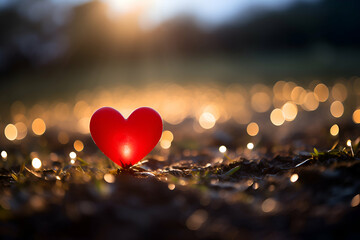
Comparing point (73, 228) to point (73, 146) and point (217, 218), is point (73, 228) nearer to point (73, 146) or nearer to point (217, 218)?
point (217, 218)

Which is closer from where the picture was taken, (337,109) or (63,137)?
(63,137)

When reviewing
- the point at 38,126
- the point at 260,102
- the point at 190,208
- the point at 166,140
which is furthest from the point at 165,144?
the point at 260,102

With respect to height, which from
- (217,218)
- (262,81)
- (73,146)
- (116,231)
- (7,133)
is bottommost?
(116,231)

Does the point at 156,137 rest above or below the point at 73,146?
below

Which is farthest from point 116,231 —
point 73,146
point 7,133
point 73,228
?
point 7,133

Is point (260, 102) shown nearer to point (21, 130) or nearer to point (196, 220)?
point (21, 130)

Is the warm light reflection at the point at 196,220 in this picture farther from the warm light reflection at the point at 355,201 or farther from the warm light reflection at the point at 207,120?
the warm light reflection at the point at 207,120
